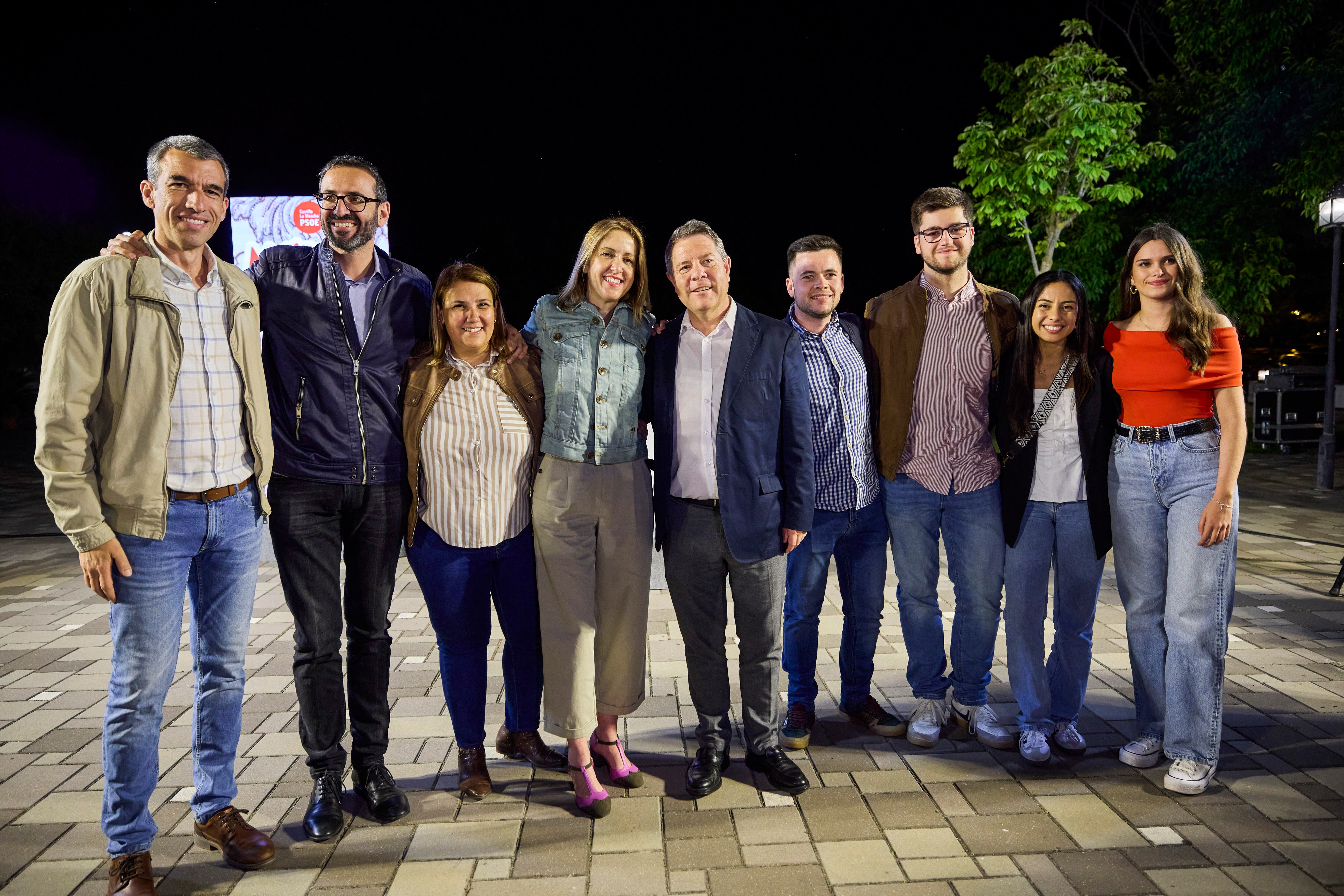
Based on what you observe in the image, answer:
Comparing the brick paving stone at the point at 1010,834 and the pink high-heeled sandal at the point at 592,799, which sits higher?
the pink high-heeled sandal at the point at 592,799

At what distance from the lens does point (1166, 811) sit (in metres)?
2.96

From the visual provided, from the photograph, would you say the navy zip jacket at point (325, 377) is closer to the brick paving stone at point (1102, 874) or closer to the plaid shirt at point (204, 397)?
the plaid shirt at point (204, 397)

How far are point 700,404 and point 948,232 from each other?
131 cm

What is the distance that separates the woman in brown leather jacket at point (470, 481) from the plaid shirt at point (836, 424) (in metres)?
1.11

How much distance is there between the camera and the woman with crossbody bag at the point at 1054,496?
3318 mm

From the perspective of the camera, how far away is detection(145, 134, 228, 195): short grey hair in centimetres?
269

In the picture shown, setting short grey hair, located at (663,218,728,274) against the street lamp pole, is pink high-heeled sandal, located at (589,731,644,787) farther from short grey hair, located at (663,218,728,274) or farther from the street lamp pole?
the street lamp pole

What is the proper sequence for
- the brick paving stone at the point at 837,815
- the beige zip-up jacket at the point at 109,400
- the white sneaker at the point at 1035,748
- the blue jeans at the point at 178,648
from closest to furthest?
1. the beige zip-up jacket at the point at 109,400
2. the blue jeans at the point at 178,648
3. the brick paving stone at the point at 837,815
4. the white sneaker at the point at 1035,748

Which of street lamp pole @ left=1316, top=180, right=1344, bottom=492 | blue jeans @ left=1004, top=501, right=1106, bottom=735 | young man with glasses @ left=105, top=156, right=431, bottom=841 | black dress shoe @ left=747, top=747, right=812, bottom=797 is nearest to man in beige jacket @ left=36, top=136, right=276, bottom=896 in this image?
young man with glasses @ left=105, top=156, right=431, bottom=841

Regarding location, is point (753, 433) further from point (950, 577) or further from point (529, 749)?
point (529, 749)

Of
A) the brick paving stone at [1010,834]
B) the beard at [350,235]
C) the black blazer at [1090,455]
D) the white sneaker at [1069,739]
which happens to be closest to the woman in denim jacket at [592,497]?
the beard at [350,235]

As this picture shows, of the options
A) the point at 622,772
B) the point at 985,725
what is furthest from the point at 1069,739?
the point at 622,772

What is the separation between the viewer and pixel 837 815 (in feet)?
9.76

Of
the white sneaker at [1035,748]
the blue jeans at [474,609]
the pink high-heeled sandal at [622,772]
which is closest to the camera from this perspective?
the blue jeans at [474,609]
